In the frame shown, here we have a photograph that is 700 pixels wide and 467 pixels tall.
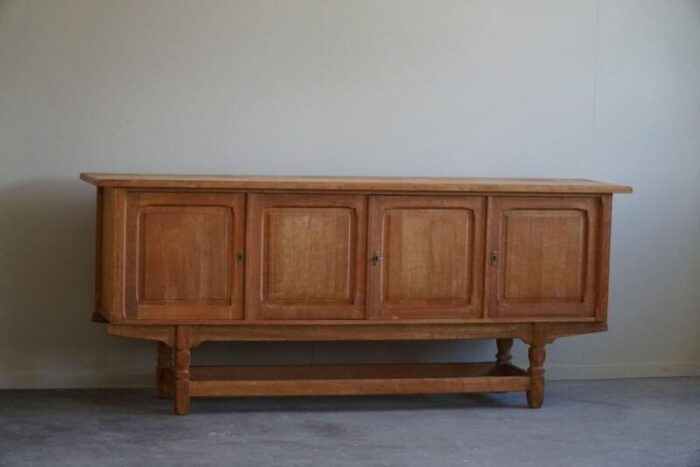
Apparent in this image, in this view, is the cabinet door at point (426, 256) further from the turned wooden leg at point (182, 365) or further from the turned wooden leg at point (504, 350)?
the turned wooden leg at point (182, 365)

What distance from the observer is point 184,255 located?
5582 mm

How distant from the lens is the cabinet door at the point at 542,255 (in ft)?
19.2

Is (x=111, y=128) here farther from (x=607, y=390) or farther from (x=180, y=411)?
(x=607, y=390)

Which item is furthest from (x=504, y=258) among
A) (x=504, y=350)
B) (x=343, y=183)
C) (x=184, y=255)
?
(x=184, y=255)

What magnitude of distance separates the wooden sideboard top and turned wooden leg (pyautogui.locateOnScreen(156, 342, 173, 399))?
84 centimetres

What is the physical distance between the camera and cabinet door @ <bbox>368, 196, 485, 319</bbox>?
5.74m

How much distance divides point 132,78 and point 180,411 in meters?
1.57

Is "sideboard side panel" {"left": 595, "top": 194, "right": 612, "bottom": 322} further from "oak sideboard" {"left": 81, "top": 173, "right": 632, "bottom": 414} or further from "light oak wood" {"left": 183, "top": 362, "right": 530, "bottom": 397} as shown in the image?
"light oak wood" {"left": 183, "top": 362, "right": 530, "bottom": 397}

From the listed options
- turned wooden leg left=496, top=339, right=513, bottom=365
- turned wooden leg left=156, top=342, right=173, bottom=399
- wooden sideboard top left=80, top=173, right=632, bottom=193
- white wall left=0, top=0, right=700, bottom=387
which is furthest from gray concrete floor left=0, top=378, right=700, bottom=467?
wooden sideboard top left=80, top=173, right=632, bottom=193

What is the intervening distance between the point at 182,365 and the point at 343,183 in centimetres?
103

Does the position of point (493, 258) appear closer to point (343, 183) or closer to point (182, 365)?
point (343, 183)

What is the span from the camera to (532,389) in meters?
6.02

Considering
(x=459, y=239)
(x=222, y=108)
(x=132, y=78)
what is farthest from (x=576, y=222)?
(x=132, y=78)

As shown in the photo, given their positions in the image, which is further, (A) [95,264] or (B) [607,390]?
(B) [607,390]
